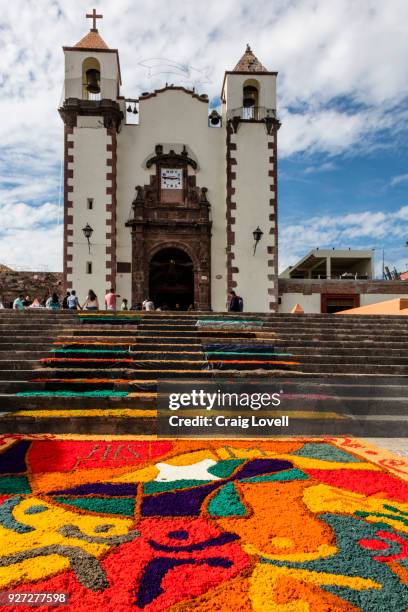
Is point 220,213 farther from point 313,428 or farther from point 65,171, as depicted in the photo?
point 313,428

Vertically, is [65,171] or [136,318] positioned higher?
[65,171]

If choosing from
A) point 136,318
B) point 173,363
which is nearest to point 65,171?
point 136,318

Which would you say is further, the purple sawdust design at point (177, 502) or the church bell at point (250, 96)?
the church bell at point (250, 96)

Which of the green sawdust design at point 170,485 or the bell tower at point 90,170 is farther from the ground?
the bell tower at point 90,170

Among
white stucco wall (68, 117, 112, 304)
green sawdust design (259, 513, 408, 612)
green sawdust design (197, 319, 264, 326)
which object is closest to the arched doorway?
white stucco wall (68, 117, 112, 304)

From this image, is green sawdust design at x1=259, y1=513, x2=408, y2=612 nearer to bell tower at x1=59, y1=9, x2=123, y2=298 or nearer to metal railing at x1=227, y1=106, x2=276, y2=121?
bell tower at x1=59, y1=9, x2=123, y2=298

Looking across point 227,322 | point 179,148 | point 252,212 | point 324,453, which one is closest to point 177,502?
point 324,453

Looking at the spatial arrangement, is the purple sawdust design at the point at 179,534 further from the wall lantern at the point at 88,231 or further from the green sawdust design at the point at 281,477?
the wall lantern at the point at 88,231

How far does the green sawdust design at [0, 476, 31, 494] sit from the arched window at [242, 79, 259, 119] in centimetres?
1754

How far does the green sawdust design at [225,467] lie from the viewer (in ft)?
14.2

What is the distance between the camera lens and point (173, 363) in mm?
8297

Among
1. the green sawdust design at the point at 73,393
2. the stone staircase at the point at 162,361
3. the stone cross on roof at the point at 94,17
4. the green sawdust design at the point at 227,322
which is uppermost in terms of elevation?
the stone cross on roof at the point at 94,17

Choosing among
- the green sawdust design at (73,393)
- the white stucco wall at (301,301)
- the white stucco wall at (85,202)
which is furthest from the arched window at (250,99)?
the green sawdust design at (73,393)

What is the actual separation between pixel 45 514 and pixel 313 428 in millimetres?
3696
